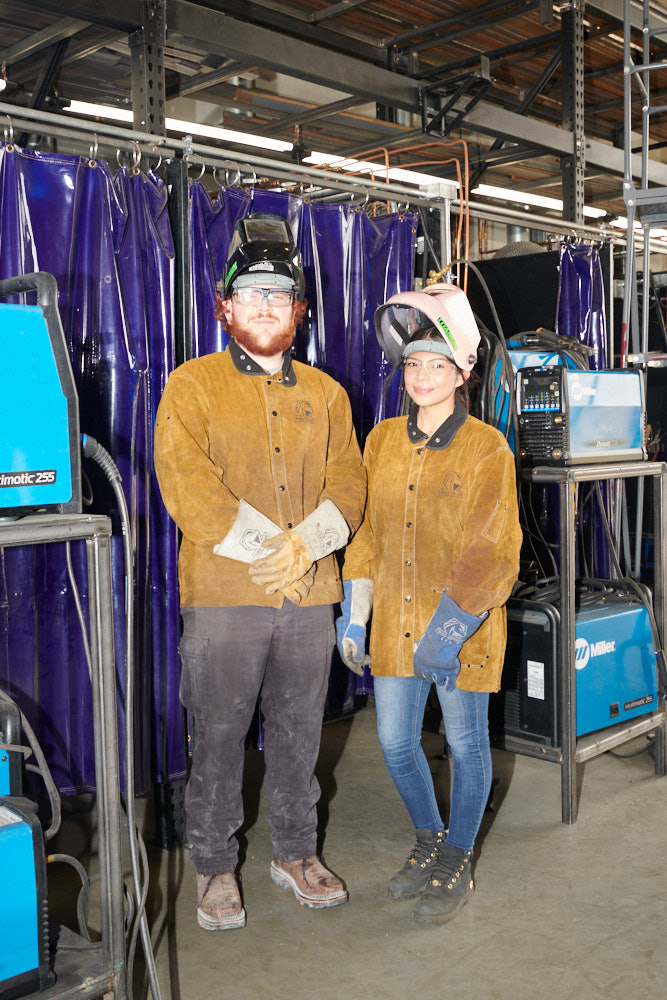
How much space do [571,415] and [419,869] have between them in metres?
1.55

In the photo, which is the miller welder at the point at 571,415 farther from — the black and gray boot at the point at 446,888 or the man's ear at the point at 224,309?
the black and gray boot at the point at 446,888

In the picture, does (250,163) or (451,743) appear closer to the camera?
(451,743)

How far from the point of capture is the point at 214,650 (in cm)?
236

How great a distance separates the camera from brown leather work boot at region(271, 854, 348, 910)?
2.51 metres

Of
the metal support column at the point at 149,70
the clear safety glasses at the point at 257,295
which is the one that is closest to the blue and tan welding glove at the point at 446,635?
the clear safety glasses at the point at 257,295

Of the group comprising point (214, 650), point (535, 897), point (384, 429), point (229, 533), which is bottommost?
point (535, 897)

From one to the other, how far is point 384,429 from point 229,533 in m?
0.59

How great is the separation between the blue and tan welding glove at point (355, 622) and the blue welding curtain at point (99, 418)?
592mm

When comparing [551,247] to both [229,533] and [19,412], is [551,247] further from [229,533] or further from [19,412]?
[19,412]

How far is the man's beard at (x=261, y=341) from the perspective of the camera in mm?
2420

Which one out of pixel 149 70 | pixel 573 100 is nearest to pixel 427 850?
pixel 149 70

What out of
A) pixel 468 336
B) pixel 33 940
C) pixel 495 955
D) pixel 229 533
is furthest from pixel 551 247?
pixel 33 940

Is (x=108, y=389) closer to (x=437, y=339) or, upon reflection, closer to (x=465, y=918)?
(x=437, y=339)

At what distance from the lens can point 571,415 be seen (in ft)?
10.3
